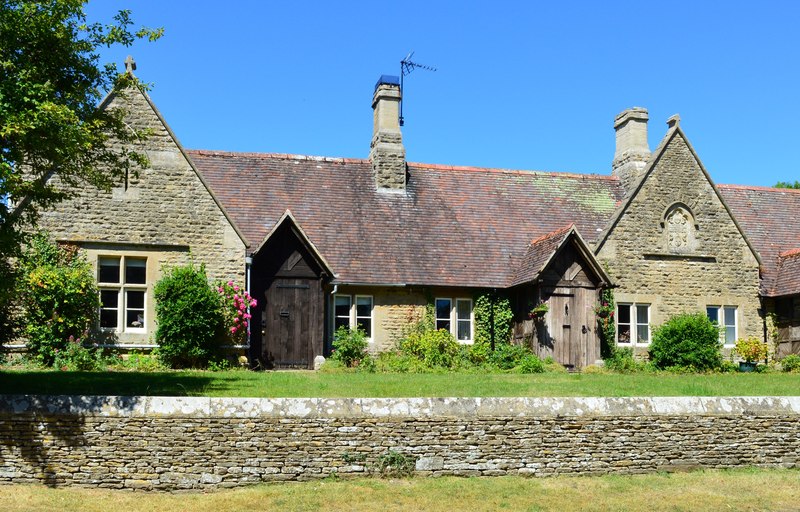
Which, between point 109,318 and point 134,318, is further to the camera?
point 134,318

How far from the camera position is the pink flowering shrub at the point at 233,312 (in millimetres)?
21328

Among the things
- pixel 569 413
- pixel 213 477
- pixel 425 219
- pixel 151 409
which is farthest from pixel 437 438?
pixel 425 219

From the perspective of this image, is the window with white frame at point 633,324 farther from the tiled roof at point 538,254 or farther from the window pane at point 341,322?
the window pane at point 341,322

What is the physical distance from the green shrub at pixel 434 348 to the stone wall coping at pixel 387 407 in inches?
398

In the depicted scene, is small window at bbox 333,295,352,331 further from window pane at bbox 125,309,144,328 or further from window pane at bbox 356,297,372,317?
window pane at bbox 125,309,144,328

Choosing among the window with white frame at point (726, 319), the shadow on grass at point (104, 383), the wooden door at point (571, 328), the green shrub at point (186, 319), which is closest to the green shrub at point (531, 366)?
the wooden door at point (571, 328)

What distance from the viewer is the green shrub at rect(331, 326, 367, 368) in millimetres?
22453

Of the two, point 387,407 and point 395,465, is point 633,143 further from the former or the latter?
point 395,465

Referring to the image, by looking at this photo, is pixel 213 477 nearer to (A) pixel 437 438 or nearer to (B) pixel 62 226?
(A) pixel 437 438

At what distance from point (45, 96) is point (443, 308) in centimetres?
1435

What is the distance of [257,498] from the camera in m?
10.8

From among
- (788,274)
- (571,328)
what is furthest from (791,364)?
(571,328)

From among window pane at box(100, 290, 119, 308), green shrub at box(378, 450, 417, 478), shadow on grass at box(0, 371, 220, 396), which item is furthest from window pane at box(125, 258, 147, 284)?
green shrub at box(378, 450, 417, 478)

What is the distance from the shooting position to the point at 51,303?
65.6ft
